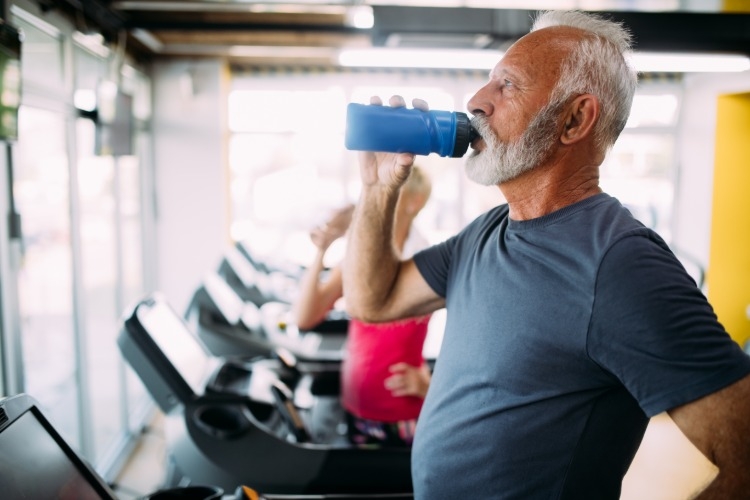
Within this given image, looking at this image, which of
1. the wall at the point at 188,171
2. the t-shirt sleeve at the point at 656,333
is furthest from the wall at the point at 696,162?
the t-shirt sleeve at the point at 656,333

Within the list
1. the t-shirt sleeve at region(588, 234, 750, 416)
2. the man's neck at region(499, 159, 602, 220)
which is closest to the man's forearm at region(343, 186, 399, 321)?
the man's neck at region(499, 159, 602, 220)

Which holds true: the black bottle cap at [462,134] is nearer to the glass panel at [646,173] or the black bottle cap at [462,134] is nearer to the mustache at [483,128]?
the mustache at [483,128]

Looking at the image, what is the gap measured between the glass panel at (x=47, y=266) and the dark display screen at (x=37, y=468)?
183 centimetres

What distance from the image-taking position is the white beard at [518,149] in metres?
1.17

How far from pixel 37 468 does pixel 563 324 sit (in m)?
0.93

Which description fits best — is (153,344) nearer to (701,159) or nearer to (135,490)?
(135,490)

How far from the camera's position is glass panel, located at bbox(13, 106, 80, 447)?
120 inches

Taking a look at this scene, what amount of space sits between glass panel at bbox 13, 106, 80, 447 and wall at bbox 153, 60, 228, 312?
257 centimetres

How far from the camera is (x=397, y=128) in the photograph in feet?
3.92

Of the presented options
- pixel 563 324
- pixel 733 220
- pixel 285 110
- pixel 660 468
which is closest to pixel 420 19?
pixel 660 468

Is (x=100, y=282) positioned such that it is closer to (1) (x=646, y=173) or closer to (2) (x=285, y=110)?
(2) (x=285, y=110)

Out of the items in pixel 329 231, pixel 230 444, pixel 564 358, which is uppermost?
pixel 329 231

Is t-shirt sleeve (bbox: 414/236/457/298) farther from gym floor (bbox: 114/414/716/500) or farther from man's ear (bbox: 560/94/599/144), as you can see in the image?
gym floor (bbox: 114/414/716/500)

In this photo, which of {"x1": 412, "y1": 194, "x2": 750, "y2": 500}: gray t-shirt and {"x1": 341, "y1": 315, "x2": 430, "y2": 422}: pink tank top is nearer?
{"x1": 412, "y1": 194, "x2": 750, "y2": 500}: gray t-shirt
